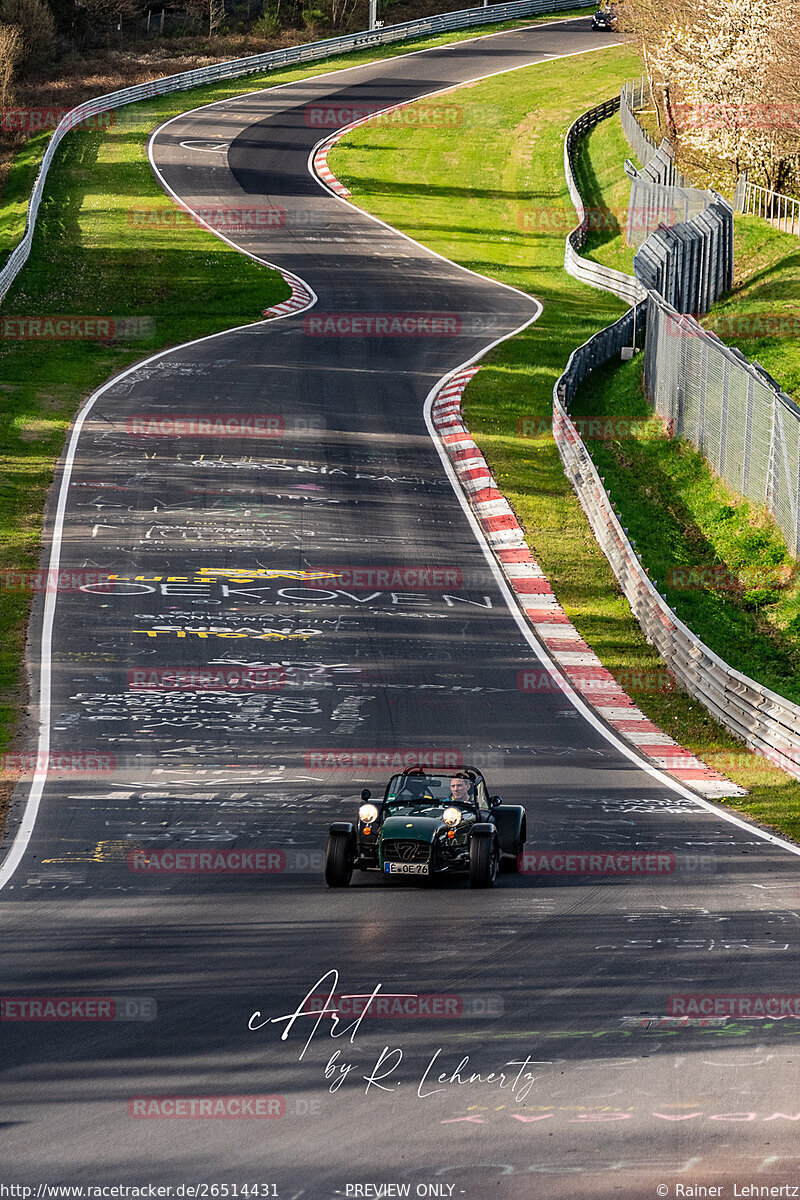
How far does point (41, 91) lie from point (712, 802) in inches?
2583

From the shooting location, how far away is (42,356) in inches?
1550

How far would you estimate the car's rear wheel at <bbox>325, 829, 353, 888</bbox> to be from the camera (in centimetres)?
1382

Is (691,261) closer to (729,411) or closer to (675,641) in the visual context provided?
(729,411)

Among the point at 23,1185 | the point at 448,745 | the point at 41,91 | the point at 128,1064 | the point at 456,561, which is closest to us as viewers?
the point at 23,1185

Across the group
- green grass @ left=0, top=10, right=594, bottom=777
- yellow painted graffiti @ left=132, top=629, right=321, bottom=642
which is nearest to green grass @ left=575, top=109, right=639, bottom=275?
green grass @ left=0, top=10, right=594, bottom=777

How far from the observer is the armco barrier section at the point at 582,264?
46.4 metres

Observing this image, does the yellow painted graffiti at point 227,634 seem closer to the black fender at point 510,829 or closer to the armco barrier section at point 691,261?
the black fender at point 510,829

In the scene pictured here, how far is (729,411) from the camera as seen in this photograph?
2764 centimetres

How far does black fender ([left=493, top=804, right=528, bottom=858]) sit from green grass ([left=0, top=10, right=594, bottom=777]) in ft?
24.1

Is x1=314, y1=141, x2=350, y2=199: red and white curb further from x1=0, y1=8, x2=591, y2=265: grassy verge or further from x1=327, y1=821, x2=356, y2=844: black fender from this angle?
x1=327, y1=821, x2=356, y2=844: black fender

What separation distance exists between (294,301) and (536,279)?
9.47m

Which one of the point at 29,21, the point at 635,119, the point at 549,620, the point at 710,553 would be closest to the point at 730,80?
the point at 635,119

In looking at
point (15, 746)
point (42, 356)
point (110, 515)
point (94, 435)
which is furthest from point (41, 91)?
point (15, 746)

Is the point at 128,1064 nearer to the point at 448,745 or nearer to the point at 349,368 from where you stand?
the point at 448,745
